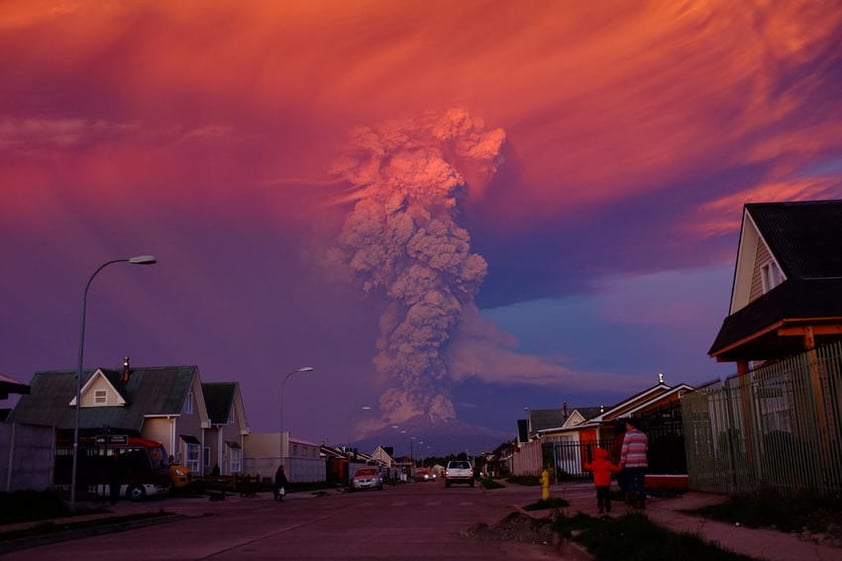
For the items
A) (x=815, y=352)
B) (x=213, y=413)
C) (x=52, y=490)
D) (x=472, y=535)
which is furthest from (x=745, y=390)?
(x=213, y=413)

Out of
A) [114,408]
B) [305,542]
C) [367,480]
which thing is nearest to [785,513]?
[305,542]

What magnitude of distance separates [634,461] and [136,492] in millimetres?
27863

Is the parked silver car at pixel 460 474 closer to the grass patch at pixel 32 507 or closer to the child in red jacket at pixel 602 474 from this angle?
the grass patch at pixel 32 507

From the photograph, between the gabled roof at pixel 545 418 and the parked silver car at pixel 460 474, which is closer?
the parked silver car at pixel 460 474

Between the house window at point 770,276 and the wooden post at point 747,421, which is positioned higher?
the house window at point 770,276

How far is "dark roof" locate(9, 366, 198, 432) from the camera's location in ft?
167

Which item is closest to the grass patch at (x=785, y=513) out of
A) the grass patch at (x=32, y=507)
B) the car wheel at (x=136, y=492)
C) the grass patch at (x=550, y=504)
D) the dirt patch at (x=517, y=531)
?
the dirt patch at (x=517, y=531)

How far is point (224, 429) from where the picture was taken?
58.6 meters

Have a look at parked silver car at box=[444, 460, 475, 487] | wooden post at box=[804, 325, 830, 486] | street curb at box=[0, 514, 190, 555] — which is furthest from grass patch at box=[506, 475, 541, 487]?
wooden post at box=[804, 325, 830, 486]

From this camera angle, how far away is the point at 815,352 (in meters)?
13.4

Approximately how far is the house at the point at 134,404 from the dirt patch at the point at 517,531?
3727 cm

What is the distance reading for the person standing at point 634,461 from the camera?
640 inches

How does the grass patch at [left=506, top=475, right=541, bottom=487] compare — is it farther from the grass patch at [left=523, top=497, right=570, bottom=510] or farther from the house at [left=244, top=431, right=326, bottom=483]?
the grass patch at [left=523, top=497, right=570, bottom=510]

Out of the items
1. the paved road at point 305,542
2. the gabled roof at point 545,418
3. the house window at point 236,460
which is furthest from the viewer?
the gabled roof at point 545,418
